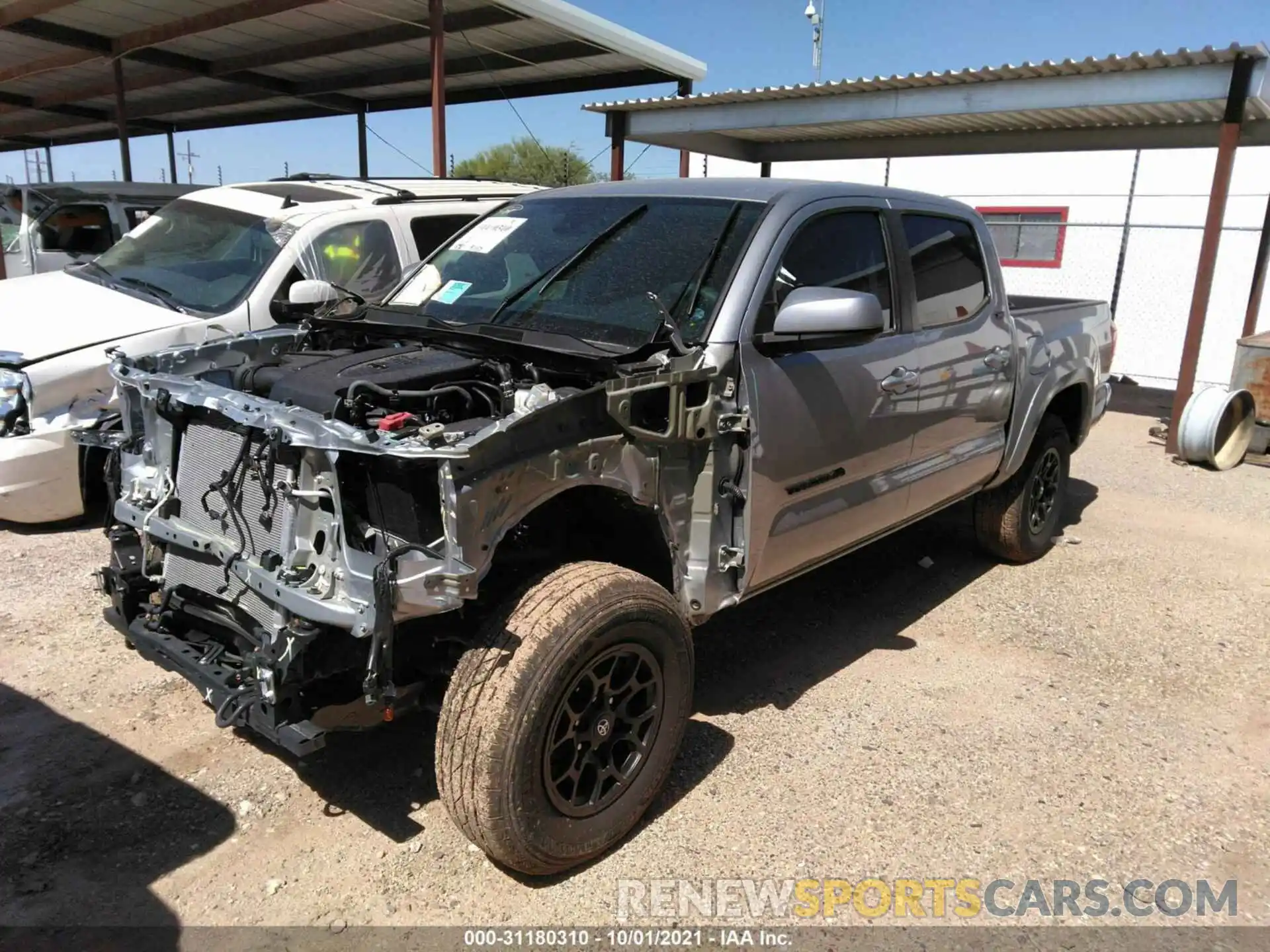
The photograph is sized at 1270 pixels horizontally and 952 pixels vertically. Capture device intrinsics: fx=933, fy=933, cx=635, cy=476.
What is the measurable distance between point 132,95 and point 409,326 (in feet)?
65.3

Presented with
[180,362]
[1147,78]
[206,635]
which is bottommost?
[206,635]

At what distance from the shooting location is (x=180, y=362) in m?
3.42

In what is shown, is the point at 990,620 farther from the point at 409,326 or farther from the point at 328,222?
the point at 328,222

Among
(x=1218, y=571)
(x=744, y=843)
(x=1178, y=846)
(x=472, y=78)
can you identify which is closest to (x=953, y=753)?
(x=1178, y=846)

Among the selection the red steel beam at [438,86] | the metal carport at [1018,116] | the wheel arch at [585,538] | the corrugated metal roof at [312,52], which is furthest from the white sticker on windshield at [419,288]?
the corrugated metal roof at [312,52]

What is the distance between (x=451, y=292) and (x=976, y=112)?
717 cm

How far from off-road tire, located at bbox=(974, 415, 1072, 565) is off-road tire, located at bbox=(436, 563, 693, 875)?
332cm

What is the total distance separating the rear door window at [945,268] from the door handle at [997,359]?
9.0 inches

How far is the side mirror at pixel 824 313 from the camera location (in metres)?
3.06

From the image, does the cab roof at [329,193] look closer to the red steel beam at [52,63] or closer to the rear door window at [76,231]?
the rear door window at [76,231]

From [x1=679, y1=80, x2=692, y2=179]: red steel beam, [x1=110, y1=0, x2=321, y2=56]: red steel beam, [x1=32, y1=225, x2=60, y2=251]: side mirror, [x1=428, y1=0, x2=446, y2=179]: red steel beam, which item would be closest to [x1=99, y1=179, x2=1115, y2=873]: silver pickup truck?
[x1=428, y1=0, x2=446, y2=179]: red steel beam

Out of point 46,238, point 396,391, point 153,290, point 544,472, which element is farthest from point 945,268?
point 46,238

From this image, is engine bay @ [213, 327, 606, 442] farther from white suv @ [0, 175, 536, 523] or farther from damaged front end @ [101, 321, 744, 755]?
white suv @ [0, 175, 536, 523]

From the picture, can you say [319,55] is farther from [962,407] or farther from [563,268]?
[962,407]
